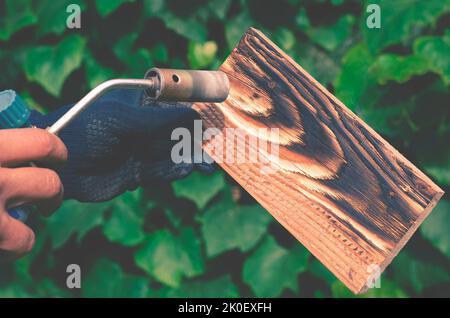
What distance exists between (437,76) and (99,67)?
81cm

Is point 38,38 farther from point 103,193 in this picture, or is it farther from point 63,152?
point 63,152

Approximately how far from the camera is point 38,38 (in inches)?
72.3


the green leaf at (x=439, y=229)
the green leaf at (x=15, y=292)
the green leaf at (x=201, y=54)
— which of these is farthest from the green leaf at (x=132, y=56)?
the green leaf at (x=439, y=229)

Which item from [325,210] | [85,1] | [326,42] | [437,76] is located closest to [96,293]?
[85,1]

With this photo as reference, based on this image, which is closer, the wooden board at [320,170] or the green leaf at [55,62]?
the wooden board at [320,170]

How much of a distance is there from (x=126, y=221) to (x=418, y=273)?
712mm

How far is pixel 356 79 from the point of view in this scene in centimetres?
161

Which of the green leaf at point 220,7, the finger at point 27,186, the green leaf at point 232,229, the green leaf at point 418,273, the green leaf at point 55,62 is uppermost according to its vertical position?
the green leaf at point 220,7

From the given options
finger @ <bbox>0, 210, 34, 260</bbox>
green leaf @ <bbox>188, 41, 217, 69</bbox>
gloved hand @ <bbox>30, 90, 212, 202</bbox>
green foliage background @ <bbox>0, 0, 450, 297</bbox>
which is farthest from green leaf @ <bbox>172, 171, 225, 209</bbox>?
finger @ <bbox>0, 210, 34, 260</bbox>

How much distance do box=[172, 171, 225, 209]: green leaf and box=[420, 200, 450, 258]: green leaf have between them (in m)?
0.48

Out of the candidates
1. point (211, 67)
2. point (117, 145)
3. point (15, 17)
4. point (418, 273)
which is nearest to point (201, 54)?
point (211, 67)

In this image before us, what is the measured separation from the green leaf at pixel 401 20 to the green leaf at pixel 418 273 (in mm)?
489

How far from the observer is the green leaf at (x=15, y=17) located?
1807mm

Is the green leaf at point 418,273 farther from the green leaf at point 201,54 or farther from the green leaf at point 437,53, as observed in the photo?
the green leaf at point 201,54
